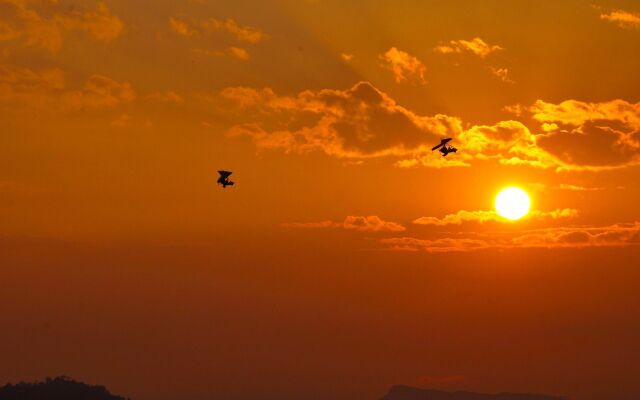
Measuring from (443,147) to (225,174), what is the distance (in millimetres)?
42163

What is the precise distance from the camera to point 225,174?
176 metres

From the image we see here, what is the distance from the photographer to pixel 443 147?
611 feet
